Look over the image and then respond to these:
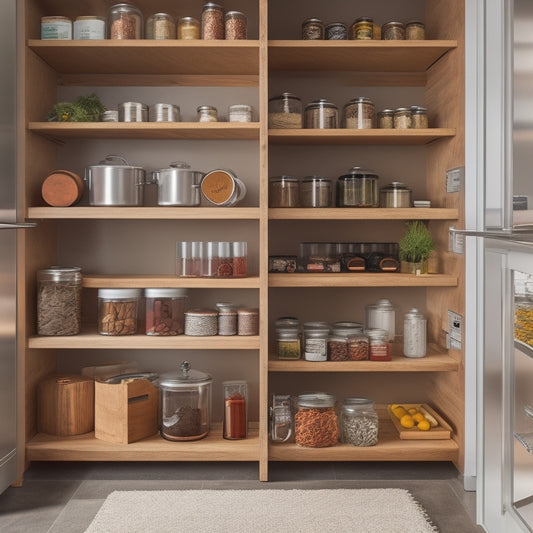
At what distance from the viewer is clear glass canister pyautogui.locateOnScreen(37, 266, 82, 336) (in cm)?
296

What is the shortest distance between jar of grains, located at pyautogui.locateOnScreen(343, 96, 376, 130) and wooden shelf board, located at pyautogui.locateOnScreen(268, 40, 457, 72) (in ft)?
0.77

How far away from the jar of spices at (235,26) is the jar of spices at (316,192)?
0.73 m

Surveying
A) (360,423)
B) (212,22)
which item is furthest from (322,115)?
(360,423)

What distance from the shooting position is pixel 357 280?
9.79ft

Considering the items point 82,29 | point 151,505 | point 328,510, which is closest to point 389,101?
point 82,29

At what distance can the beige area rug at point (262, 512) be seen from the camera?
2.37 m

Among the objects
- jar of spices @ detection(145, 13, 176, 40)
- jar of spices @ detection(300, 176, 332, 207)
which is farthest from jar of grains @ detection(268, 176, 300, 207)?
jar of spices @ detection(145, 13, 176, 40)

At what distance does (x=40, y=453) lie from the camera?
114 inches

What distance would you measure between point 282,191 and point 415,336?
3.10ft

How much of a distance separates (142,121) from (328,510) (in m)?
1.93

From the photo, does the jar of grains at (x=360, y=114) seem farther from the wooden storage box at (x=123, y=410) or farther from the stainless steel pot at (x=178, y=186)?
the wooden storage box at (x=123, y=410)

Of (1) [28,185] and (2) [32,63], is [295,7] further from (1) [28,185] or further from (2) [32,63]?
(1) [28,185]

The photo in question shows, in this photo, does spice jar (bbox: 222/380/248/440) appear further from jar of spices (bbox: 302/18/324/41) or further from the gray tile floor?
jar of spices (bbox: 302/18/324/41)

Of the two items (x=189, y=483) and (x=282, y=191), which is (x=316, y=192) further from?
(x=189, y=483)
